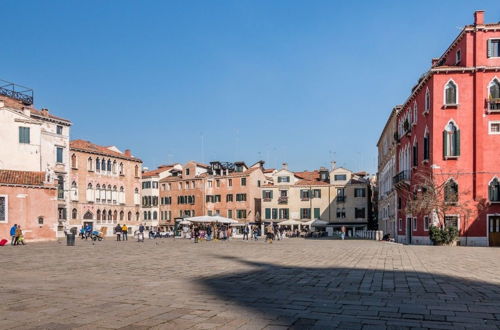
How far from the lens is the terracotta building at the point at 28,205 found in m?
37.5

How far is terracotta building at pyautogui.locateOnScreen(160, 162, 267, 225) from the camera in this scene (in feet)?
266

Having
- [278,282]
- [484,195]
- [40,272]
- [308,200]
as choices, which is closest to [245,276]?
[278,282]

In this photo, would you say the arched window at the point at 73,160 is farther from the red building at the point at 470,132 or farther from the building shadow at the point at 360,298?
the building shadow at the point at 360,298

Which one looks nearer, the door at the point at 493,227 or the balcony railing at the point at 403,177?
the door at the point at 493,227

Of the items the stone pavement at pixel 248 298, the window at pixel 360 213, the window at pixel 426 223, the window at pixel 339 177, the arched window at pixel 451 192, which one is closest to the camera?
the stone pavement at pixel 248 298

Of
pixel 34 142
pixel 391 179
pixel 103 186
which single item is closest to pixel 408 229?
pixel 391 179

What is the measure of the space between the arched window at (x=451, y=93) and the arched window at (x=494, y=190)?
6091 mm

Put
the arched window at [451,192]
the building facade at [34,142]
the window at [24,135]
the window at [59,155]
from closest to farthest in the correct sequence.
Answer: the arched window at [451,192] → the building facade at [34,142] → the window at [24,135] → the window at [59,155]

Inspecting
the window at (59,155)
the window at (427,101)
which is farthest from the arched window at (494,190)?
the window at (59,155)

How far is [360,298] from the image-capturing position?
9430mm

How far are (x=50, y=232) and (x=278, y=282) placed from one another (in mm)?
33380

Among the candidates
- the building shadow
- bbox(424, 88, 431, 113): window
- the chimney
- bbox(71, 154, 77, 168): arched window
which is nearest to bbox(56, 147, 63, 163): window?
bbox(71, 154, 77, 168): arched window

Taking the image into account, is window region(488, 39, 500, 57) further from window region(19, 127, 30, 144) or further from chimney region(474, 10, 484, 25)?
window region(19, 127, 30, 144)

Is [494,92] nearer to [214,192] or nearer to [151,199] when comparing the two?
[214,192]
